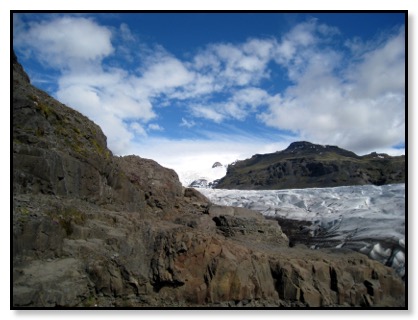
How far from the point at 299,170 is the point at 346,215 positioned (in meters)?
70.2

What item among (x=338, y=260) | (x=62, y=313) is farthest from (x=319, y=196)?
(x=62, y=313)

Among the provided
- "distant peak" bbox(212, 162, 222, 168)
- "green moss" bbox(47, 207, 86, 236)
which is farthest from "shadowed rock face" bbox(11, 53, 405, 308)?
"distant peak" bbox(212, 162, 222, 168)

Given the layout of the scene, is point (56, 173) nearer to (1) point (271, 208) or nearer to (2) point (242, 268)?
(2) point (242, 268)

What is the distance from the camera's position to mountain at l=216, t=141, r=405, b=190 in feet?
236

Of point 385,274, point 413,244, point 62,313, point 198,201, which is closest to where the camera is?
point 62,313

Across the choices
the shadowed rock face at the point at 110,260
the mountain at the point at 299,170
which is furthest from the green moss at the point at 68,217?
the mountain at the point at 299,170

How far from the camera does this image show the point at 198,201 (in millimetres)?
24047

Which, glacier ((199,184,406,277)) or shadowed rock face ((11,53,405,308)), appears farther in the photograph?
glacier ((199,184,406,277))

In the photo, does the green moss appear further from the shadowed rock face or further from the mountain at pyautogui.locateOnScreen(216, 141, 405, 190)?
the mountain at pyautogui.locateOnScreen(216, 141, 405, 190)

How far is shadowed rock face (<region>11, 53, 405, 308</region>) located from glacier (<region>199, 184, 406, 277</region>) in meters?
1.24

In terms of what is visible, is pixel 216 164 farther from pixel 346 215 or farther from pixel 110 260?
pixel 110 260

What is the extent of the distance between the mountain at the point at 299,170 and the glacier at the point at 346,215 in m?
23.2

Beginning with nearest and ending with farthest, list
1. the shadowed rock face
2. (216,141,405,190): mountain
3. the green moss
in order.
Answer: the shadowed rock face
the green moss
(216,141,405,190): mountain
